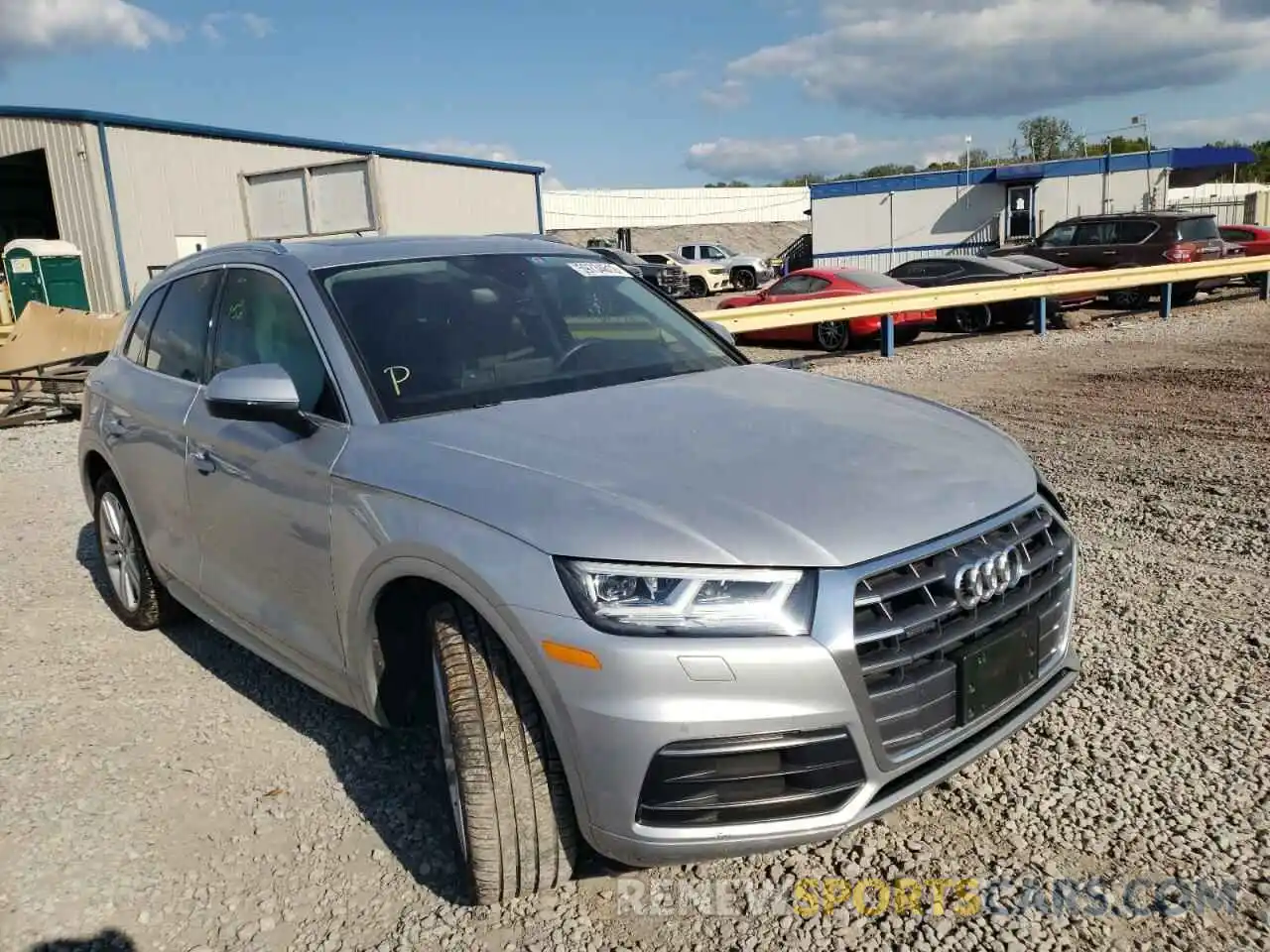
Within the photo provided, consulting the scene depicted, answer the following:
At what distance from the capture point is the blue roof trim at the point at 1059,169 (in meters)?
32.0

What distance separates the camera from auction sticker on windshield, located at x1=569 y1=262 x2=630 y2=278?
409 cm

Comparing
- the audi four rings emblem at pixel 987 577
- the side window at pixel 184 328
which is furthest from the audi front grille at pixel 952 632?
the side window at pixel 184 328

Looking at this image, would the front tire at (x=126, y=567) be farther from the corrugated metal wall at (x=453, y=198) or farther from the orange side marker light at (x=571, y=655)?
the corrugated metal wall at (x=453, y=198)

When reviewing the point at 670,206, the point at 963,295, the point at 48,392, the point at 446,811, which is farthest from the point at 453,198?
the point at 670,206

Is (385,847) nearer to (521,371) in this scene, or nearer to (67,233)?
(521,371)

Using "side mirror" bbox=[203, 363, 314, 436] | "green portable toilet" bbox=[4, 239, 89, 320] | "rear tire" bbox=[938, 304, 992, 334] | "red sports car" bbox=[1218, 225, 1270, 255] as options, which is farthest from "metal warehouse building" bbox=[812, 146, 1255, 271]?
"side mirror" bbox=[203, 363, 314, 436]

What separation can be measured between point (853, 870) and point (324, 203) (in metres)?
14.1

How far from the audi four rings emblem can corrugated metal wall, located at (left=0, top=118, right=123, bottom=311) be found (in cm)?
2200

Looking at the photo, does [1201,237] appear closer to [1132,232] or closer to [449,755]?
[1132,232]

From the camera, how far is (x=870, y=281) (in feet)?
50.3

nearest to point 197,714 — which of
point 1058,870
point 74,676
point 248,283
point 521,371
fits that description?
point 74,676

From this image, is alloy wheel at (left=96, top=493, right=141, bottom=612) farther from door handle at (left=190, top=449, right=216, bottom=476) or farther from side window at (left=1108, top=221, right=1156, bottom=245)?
side window at (left=1108, top=221, right=1156, bottom=245)

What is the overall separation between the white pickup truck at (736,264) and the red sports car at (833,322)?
17.4 m

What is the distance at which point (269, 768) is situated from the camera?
3.46 metres
